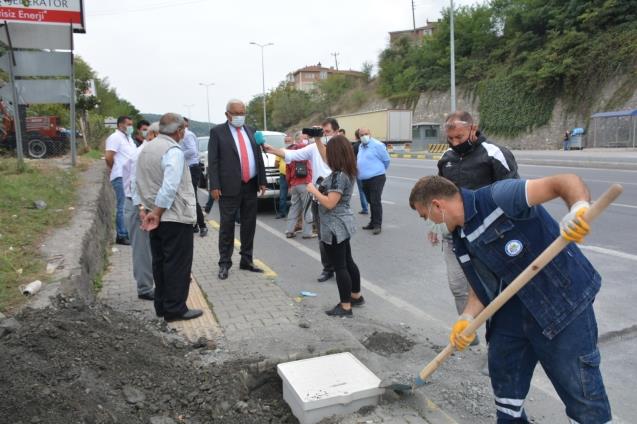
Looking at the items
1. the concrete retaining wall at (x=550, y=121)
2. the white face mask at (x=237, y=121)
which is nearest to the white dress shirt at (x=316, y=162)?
the white face mask at (x=237, y=121)

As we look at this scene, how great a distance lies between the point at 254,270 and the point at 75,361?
10.3 feet

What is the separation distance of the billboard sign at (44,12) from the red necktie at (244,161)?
650 centimetres

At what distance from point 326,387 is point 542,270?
152 centimetres

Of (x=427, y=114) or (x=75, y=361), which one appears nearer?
(x=75, y=361)

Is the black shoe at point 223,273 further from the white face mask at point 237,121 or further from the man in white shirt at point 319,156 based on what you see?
the white face mask at point 237,121

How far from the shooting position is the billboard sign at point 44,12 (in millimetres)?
9641

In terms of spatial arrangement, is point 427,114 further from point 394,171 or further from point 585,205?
point 585,205

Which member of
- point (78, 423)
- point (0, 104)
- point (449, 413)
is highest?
point (0, 104)

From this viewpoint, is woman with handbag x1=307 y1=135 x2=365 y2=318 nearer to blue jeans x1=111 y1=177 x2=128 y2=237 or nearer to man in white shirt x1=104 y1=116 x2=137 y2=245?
man in white shirt x1=104 y1=116 x2=137 y2=245

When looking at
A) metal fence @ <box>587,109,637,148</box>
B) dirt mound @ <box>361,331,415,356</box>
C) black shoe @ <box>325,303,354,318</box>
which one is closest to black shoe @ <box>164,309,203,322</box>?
black shoe @ <box>325,303,354,318</box>

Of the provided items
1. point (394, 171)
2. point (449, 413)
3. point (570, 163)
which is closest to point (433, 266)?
point (449, 413)

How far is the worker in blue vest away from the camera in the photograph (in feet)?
7.32

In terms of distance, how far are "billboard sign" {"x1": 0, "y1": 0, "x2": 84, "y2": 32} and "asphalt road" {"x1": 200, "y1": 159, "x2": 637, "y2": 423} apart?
553 cm

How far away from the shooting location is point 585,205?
200cm
